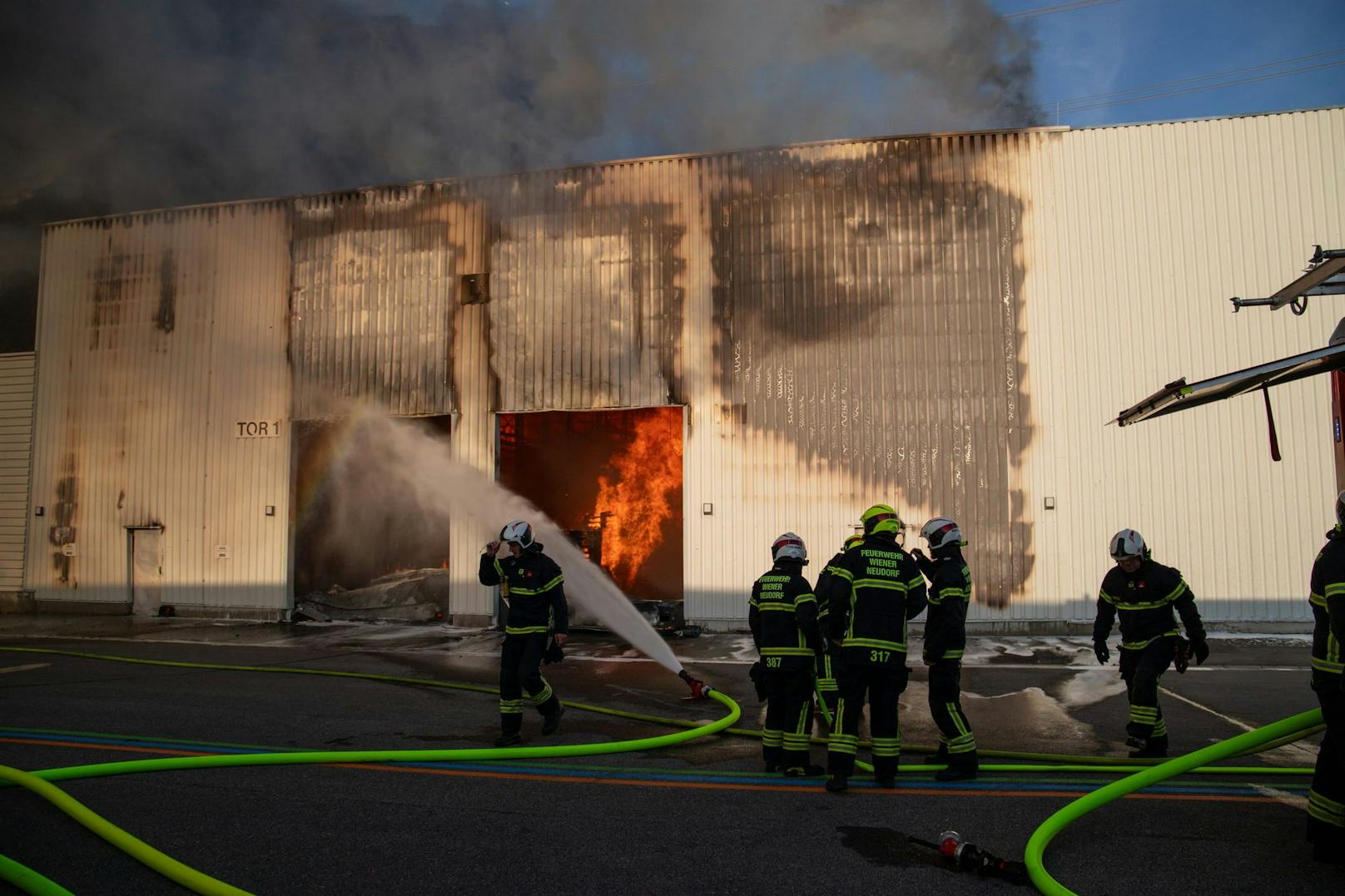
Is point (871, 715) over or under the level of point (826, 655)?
under

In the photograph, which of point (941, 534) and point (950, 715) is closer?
point (950, 715)

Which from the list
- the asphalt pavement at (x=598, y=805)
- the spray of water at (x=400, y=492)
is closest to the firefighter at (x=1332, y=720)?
the asphalt pavement at (x=598, y=805)

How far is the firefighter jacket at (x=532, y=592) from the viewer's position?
300 inches

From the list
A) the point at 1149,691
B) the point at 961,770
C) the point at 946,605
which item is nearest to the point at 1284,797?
the point at 1149,691

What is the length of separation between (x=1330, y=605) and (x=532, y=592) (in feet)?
18.3

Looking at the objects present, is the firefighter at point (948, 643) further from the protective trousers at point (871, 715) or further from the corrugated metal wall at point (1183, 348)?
the corrugated metal wall at point (1183, 348)

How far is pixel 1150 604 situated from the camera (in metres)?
7.06

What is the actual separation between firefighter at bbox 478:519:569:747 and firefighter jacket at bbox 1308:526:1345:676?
5.25 metres

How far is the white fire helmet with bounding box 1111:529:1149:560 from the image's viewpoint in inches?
276

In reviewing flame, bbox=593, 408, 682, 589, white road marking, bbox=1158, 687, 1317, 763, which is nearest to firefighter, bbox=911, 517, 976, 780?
white road marking, bbox=1158, 687, 1317, 763

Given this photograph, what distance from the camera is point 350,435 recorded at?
1922cm

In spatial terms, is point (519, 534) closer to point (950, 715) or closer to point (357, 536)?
point (950, 715)

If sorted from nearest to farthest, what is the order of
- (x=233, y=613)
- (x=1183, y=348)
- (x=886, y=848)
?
(x=886, y=848)
(x=1183, y=348)
(x=233, y=613)

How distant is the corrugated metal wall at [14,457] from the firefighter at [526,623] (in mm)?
18319
